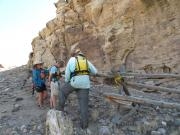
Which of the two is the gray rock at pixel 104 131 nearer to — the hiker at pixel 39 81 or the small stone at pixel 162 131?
the small stone at pixel 162 131

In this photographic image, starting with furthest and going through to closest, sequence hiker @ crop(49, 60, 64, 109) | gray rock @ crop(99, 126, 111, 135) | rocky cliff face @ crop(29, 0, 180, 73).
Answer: rocky cliff face @ crop(29, 0, 180, 73), hiker @ crop(49, 60, 64, 109), gray rock @ crop(99, 126, 111, 135)

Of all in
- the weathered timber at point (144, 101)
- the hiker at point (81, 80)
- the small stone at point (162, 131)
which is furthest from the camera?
the hiker at point (81, 80)

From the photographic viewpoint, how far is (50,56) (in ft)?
74.1

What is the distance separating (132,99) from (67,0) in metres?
13.7

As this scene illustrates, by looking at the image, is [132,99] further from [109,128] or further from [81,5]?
[81,5]

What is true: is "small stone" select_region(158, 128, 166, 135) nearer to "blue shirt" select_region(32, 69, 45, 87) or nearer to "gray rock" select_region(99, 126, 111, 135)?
"gray rock" select_region(99, 126, 111, 135)

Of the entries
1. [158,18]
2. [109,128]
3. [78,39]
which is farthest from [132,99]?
[78,39]

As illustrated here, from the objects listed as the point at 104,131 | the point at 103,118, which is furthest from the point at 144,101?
the point at 103,118

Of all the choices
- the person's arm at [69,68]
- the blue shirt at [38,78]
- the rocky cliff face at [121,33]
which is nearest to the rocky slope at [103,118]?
the blue shirt at [38,78]

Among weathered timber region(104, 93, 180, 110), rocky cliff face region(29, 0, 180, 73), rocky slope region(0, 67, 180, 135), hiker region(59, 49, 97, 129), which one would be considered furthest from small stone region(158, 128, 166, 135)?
rocky cliff face region(29, 0, 180, 73)

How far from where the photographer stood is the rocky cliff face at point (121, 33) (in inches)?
631

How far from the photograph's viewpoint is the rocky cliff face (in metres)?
16.0

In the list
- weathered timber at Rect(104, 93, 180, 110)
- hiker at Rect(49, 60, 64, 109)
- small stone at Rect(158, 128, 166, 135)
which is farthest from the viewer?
hiker at Rect(49, 60, 64, 109)

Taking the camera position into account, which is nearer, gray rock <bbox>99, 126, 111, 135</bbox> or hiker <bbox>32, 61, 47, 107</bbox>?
gray rock <bbox>99, 126, 111, 135</bbox>
